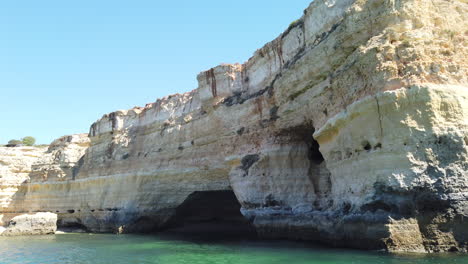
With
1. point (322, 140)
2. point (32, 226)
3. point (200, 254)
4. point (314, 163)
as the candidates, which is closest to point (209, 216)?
point (32, 226)

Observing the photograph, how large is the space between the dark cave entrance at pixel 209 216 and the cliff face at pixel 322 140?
4.35ft

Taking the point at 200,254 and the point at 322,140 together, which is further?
the point at 322,140

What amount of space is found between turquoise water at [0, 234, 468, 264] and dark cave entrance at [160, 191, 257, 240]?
6939 millimetres

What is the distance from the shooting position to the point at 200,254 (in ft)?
46.3

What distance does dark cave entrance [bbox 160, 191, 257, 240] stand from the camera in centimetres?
2491

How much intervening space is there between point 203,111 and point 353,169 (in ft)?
38.1

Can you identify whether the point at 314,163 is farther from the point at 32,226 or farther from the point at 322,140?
the point at 32,226

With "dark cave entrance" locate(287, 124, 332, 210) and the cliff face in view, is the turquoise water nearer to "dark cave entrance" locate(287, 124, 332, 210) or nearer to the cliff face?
the cliff face

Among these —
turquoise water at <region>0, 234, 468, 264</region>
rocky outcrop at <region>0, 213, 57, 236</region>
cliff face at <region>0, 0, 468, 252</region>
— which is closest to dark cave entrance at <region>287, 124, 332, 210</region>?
cliff face at <region>0, 0, 468, 252</region>

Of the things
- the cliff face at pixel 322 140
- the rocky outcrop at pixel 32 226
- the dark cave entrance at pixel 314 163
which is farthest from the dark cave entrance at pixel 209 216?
the dark cave entrance at pixel 314 163

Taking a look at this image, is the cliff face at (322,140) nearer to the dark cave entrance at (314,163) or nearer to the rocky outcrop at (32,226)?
the dark cave entrance at (314,163)

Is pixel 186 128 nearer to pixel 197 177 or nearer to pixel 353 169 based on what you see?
pixel 197 177

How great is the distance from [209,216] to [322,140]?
1558 cm

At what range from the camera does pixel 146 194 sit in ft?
79.2
